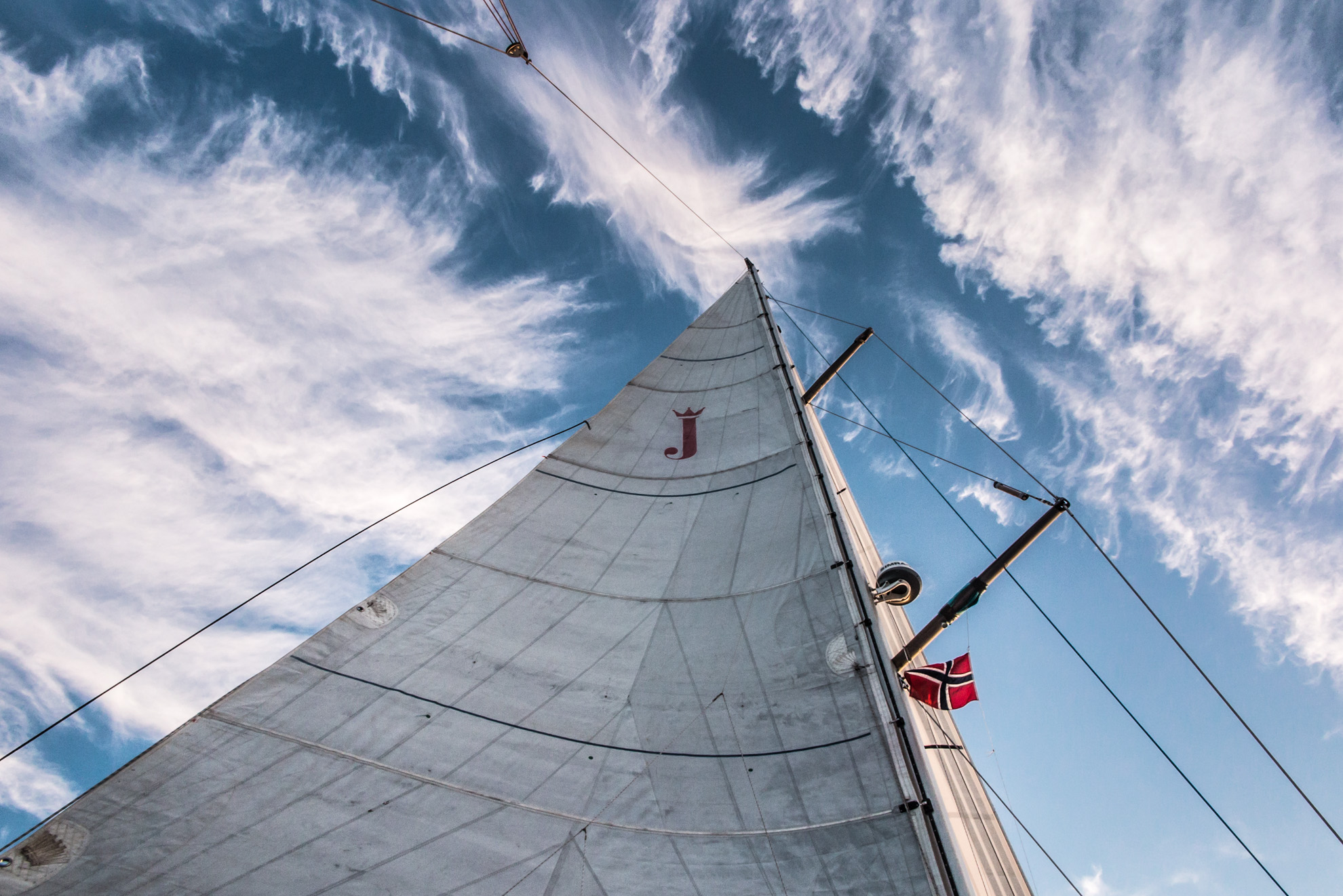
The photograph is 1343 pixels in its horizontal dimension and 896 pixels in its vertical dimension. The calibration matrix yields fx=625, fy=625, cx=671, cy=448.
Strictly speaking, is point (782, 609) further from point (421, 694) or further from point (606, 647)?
point (421, 694)

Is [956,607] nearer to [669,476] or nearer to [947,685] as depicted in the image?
[947,685]

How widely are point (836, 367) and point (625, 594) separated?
265 inches

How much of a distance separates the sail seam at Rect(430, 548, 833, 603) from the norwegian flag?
4.00 ft

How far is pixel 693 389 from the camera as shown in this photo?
894 cm

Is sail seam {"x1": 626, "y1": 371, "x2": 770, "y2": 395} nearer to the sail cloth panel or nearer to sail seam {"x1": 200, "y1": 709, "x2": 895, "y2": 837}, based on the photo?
the sail cloth panel

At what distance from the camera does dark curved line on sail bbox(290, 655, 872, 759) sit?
4023 millimetres

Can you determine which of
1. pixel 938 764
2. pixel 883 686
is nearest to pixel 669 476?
pixel 883 686

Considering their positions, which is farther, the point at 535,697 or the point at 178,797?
the point at 535,697

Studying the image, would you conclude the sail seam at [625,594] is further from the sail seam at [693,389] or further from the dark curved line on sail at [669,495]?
the sail seam at [693,389]

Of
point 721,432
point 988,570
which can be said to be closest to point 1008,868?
point 988,570

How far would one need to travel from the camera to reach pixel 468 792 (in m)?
4.06

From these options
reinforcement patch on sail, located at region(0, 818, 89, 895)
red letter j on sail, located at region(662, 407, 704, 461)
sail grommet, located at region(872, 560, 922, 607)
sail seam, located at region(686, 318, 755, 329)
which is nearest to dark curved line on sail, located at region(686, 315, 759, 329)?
sail seam, located at region(686, 318, 755, 329)

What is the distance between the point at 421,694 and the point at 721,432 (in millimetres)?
4504

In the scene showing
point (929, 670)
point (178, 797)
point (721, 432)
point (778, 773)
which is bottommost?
point (778, 773)
